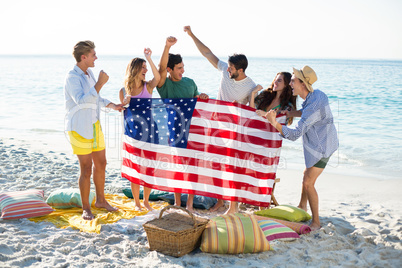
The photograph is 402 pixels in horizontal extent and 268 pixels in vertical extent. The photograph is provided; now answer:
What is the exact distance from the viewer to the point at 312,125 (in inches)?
191

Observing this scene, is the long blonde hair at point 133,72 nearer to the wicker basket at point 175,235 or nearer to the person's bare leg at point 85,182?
the person's bare leg at point 85,182

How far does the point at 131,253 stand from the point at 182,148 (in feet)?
5.32

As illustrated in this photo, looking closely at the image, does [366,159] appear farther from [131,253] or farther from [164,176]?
[131,253]

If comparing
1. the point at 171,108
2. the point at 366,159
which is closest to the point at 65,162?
the point at 171,108

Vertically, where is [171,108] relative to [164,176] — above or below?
above

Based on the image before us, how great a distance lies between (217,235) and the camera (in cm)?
430

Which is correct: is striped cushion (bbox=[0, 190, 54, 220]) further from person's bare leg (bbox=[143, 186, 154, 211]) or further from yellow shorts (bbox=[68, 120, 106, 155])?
person's bare leg (bbox=[143, 186, 154, 211])

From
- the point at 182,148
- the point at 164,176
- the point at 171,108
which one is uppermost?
the point at 171,108

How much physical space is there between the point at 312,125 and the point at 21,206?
3.63 meters

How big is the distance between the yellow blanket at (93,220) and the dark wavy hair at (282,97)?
1.98 m

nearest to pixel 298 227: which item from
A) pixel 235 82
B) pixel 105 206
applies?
pixel 235 82

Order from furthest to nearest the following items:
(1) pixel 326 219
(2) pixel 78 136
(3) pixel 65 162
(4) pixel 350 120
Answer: (4) pixel 350 120 < (3) pixel 65 162 < (1) pixel 326 219 < (2) pixel 78 136

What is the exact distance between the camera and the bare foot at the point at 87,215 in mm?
5117

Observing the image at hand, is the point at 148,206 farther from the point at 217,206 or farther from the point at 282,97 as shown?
the point at 282,97
